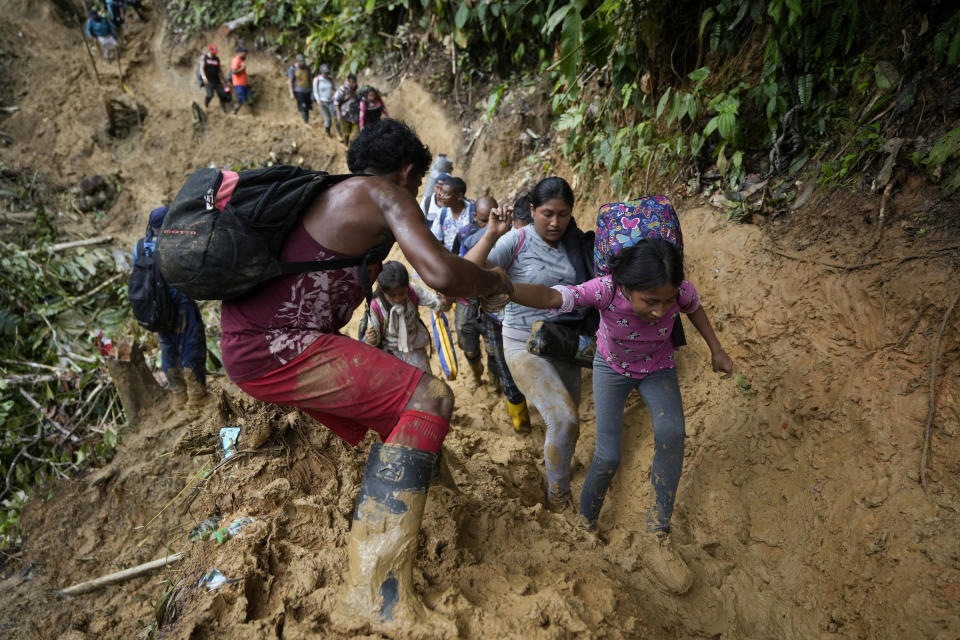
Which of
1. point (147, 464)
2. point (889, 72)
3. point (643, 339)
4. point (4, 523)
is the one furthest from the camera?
point (4, 523)

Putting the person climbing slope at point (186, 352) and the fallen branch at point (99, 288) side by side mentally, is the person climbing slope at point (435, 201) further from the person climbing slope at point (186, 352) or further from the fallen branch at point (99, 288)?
the fallen branch at point (99, 288)

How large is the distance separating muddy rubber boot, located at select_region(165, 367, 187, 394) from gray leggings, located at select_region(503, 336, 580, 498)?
10.6 feet

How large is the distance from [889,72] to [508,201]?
4.64m

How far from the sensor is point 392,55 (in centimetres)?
1098

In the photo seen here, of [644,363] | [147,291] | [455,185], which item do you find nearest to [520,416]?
[644,363]

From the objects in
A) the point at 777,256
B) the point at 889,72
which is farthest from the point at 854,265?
the point at 889,72

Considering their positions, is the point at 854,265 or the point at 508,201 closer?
the point at 854,265

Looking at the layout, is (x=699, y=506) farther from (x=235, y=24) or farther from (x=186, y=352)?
(x=235, y=24)

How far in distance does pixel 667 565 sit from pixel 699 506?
0.73 meters

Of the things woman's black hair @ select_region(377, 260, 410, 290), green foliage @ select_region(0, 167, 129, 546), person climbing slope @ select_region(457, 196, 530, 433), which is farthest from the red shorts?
green foliage @ select_region(0, 167, 129, 546)

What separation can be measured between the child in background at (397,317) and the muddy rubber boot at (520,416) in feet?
2.85

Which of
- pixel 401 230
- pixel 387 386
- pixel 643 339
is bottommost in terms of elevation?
pixel 643 339

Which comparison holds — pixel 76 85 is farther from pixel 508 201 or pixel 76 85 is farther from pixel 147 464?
pixel 147 464

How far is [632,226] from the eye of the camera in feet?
10.2
